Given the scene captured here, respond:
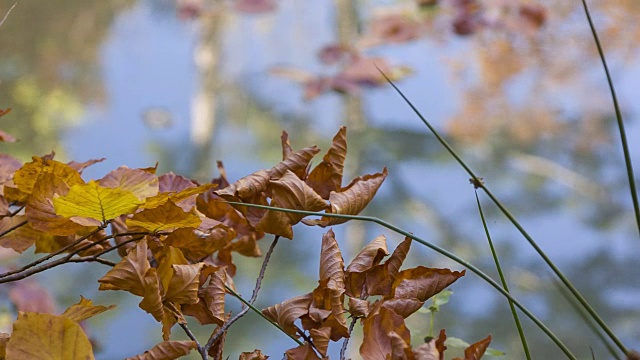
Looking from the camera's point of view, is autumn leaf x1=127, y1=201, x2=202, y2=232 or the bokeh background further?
the bokeh background

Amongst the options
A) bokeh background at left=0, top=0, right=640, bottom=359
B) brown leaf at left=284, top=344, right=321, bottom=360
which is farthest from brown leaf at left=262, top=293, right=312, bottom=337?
bokeh background at left=0, top=0, right=640, bottom=359

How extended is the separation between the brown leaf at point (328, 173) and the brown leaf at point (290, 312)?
65 mm

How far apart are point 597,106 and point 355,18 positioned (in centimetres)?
65

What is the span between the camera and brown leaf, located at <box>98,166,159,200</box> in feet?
1.07

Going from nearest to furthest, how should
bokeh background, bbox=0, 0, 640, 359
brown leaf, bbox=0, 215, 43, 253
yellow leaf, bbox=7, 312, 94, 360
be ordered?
1. yellow leaf, bbox=7, 312, 94, 360
2. brown leaf, bbox=0, 215, 43, 253
3. bokeh background, bbox=0, 0, 640, 359

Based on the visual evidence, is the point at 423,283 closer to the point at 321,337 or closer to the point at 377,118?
the point at 321,337

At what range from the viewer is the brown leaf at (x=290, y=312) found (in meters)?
0.32

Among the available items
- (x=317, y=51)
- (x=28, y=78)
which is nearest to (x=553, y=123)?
(x=317, y=51)

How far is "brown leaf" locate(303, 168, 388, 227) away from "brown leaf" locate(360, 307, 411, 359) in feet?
0.20

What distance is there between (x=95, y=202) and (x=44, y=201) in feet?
A: 0.11

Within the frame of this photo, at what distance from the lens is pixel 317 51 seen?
1.78 m

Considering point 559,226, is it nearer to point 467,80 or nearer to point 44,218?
point 467,80

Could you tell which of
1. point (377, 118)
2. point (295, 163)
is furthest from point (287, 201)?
point (377, 118)

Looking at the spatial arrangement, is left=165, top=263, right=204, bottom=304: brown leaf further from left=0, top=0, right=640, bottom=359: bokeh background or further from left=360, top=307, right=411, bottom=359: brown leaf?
left=0, top=0, right=640, bottom=359: bokeh background
